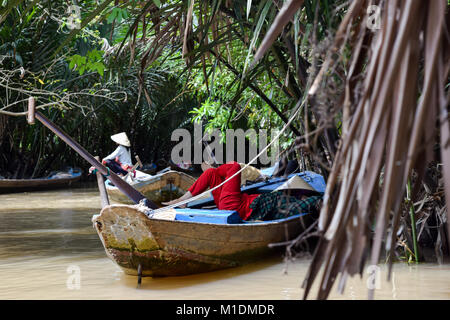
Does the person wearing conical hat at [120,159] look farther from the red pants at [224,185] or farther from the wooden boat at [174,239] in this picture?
the wooden boat at [174,239]

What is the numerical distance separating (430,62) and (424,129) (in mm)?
122

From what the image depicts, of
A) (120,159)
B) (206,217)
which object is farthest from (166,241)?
(120,159)

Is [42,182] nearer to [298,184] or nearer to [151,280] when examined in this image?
[298,184]

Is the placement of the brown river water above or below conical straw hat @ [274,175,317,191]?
below

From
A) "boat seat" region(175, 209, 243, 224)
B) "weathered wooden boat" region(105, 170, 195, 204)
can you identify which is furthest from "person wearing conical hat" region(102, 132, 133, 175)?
"boat seat" region(175, 209, 243, 224)

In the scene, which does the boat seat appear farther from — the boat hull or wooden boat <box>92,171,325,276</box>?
the boat hull

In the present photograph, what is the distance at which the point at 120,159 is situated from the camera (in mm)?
10906


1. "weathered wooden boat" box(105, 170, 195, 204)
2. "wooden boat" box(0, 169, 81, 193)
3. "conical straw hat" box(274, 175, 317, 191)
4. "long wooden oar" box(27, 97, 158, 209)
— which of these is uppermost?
"long wooden oar" box(27, 97, 158, 209)

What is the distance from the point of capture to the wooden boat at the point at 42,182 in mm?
13057

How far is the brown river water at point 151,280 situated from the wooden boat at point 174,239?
12cm

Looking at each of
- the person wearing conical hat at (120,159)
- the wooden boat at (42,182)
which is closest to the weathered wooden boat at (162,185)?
the person wearing conical hat at (120,159)

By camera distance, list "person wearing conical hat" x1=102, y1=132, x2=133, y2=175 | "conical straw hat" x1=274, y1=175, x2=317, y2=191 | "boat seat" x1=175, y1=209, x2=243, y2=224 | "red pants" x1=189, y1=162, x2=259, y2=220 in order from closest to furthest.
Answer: "boat seat" x1=175, y1=209, x2=243, y2=224 → "red pants" x1=189, y1=162, x2=259, y2=220 → "conical straw hat" x1=274, y1=175, x2=317, y2=191 → "person wearing conical hat" x1=102, y1=132, x2=133, y2=175

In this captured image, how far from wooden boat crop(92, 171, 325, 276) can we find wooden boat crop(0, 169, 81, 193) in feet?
29.8

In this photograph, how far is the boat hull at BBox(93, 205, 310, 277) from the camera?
448 cm
